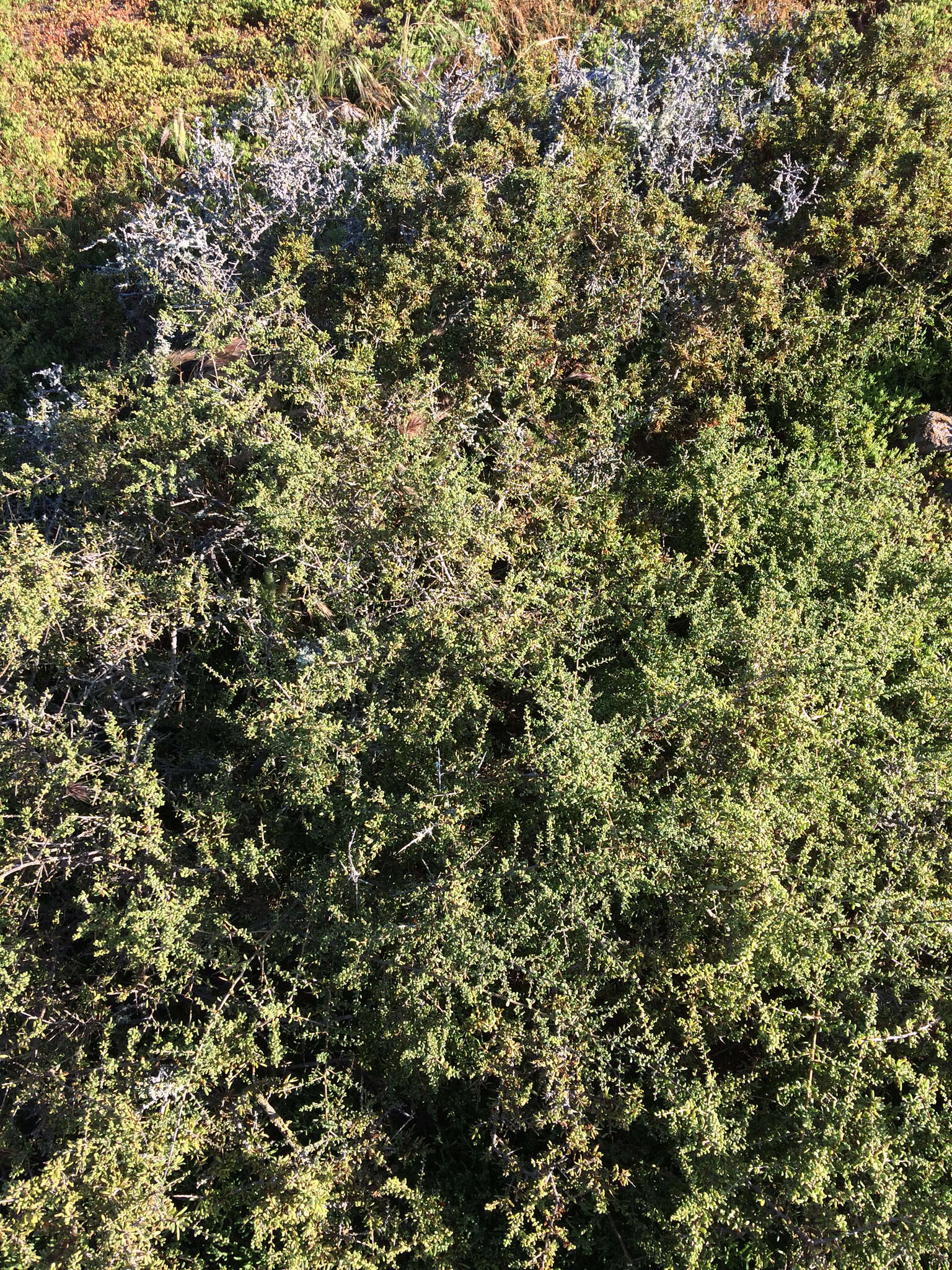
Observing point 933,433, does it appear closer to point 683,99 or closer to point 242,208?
point 683,99

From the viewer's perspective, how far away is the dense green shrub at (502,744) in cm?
315

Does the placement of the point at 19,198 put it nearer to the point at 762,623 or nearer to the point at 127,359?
the point at 127,359

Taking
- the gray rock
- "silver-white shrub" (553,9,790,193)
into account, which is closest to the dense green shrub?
the gray rock

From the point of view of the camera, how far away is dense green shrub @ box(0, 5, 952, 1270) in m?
3.15

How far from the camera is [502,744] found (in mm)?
3992

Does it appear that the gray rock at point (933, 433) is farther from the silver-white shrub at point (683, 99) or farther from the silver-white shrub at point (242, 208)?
the silver-white shrub at point (242, 208)

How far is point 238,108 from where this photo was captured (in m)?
7.18

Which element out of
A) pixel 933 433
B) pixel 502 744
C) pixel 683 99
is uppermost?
pixel 683 99

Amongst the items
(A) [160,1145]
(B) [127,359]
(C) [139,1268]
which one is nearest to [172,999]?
(A) [160,1145]

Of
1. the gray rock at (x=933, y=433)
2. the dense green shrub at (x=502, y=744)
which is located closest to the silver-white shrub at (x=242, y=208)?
the dense green shrub at (x=502, y=744)

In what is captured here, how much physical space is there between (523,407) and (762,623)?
1.79 metres

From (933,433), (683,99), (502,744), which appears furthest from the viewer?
(683,99)

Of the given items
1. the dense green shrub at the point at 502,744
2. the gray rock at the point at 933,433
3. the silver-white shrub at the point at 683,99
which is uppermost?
the silver-white shrub at the point at 683,99

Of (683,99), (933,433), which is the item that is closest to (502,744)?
(933,433)
